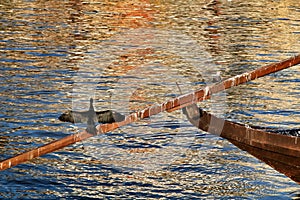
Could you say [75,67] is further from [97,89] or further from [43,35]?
[43,35]

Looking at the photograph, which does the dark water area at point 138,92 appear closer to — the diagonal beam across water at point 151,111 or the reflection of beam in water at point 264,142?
the diagonal beam across water at point 151,111

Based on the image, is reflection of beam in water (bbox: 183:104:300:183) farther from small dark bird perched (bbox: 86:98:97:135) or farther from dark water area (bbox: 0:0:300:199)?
small dark bird perched (bbox: 86:98:97:135)

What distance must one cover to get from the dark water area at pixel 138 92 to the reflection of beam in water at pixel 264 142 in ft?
2.52

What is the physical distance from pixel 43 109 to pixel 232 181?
5.41 m

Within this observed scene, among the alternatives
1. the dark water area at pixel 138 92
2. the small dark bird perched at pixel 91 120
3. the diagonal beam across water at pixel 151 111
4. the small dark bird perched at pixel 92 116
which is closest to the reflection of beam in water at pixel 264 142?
the diagonal beam across water at pixel 151 111

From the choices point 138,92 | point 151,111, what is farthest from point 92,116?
point 138,92

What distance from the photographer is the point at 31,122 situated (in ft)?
46.1

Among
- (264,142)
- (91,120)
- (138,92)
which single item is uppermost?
(138,92)

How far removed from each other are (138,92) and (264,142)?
7738mm

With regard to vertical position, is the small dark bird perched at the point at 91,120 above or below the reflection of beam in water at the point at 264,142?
above

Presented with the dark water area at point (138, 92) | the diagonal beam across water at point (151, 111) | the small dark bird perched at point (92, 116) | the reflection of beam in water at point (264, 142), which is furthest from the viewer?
the dark water area at point (138, 92)

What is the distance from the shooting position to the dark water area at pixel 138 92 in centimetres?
1100

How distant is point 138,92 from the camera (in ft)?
55.9

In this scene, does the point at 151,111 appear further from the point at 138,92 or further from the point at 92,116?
the point at 138,92
